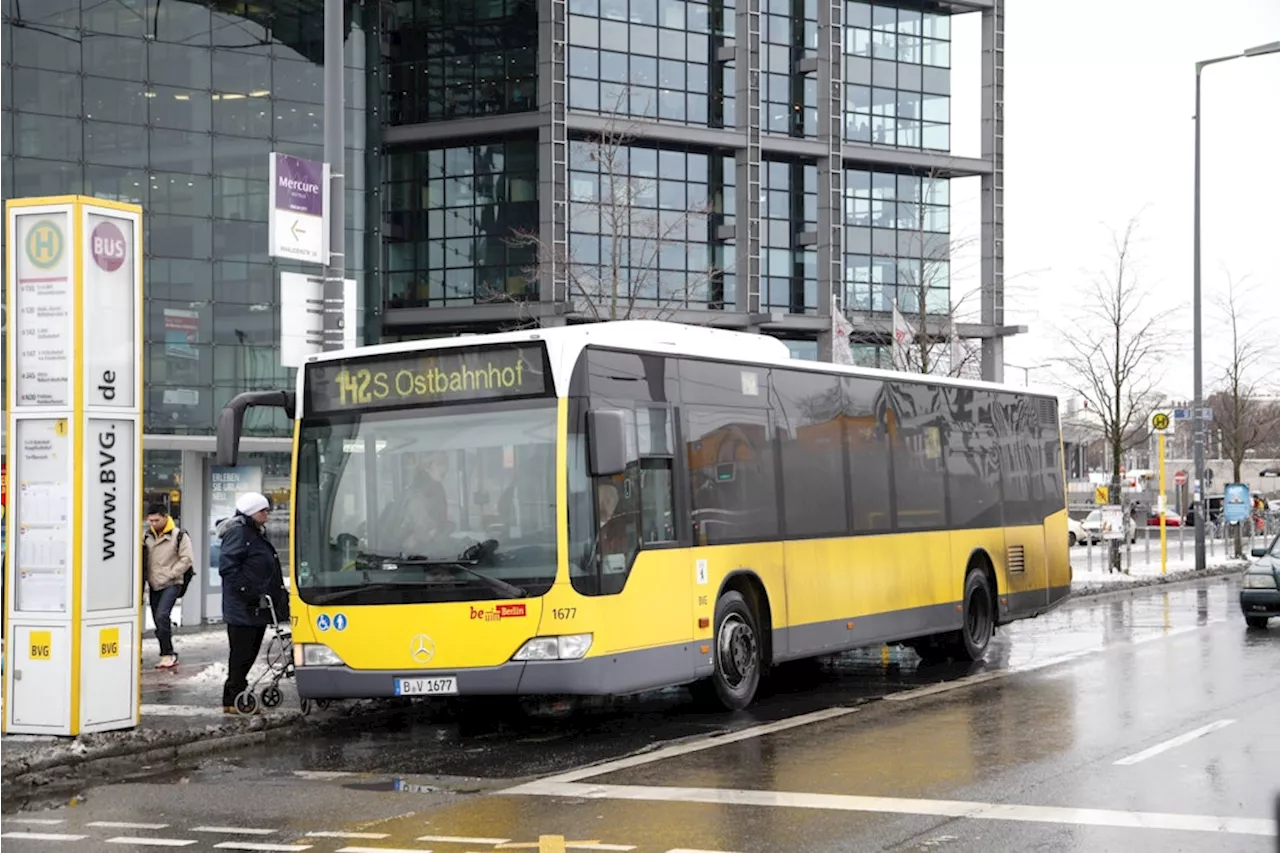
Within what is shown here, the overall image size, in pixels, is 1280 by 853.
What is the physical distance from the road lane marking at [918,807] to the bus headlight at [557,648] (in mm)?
1513

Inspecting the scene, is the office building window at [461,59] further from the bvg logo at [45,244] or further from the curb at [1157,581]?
the bvg logo at [45,244]

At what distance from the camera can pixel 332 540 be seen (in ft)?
42.4

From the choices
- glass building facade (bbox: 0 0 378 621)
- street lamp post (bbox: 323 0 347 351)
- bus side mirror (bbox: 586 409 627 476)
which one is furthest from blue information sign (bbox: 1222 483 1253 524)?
bus side mirror (bbox: 586 409 627 476)

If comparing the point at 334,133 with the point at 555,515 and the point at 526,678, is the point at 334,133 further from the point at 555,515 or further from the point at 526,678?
the point at 526,678

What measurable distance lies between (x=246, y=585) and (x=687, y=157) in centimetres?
4353

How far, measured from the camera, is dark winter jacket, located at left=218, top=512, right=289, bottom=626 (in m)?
14.0

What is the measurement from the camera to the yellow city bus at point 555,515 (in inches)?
484

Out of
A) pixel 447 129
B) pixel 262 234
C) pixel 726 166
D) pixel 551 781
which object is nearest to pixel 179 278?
pixel 262 234

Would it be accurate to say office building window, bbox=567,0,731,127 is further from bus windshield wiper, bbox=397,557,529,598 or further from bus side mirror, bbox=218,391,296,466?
Result: bus windshield wiper, bbox=397,557,529,598

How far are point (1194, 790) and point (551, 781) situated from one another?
3898mm

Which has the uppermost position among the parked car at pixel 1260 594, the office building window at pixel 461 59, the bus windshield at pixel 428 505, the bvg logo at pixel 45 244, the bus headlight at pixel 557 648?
the office building window at pixel 461 59

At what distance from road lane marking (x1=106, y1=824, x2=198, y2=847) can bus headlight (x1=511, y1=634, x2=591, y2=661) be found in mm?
3611

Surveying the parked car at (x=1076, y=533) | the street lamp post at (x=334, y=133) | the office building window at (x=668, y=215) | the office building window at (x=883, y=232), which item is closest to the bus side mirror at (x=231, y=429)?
the street lamp post at (x=334, y=133)

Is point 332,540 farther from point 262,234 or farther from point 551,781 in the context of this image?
point 262,234
